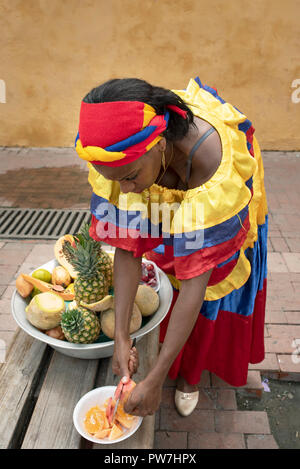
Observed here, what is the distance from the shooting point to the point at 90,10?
5133 millimetres

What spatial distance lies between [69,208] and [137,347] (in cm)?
323

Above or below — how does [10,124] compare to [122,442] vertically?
below

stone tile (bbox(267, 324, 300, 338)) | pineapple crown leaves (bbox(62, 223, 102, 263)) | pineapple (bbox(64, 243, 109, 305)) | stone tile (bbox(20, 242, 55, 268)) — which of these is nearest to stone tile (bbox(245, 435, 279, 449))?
stone tile (bbox(267, 324, 300, 338))

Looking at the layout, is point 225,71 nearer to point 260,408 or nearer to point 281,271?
point 281,271

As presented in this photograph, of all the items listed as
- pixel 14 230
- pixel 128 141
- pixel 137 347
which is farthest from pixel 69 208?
pixel 128 141

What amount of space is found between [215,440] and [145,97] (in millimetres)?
1999

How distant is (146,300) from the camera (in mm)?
1628

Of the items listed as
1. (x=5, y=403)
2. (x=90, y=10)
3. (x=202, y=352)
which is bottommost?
(x=202, y=352)

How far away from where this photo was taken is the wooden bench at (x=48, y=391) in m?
1.28

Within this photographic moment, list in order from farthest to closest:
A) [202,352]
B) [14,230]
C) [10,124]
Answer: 1. [10,124]
2. [14,230]
3. [202,352]

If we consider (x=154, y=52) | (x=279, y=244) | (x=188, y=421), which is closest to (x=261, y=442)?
(x=188, y=421)

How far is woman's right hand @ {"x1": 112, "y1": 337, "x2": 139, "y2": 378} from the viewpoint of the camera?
142 centimetres

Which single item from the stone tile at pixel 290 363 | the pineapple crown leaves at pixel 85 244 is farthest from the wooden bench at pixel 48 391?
the stone tile at pixel 290 363

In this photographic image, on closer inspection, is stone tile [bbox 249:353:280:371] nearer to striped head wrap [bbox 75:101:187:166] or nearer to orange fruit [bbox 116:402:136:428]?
orange fruit [bbox 116:402:136:428]
